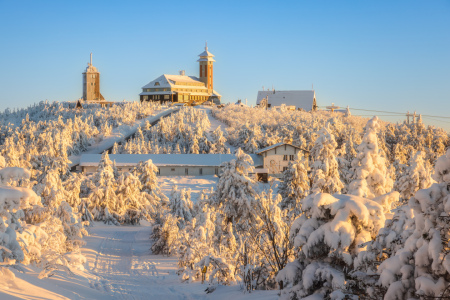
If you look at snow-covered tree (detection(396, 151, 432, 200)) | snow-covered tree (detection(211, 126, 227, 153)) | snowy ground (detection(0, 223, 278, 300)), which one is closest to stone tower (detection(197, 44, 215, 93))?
snow-covered tree (detection(211, 126, 227, 153))

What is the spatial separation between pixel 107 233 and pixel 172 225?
799 cm

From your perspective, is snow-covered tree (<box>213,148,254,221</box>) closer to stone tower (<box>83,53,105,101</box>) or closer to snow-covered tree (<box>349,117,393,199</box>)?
snow-covered tree (<box>349,117,393,199</box>)

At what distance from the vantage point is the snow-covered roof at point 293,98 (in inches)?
4889

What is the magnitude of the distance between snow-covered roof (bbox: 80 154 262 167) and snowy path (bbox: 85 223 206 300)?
72.4ft

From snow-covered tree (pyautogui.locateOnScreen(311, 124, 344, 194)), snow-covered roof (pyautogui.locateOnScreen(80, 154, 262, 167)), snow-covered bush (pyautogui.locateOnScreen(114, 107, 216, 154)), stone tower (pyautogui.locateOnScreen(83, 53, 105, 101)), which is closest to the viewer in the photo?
snow-covered tree (pyautogui.locateOnScreen(311, 124, 344, 194))

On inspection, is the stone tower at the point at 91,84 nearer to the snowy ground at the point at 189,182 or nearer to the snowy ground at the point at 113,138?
the snowy ground at the point at 113,138

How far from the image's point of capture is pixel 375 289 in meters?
7.14

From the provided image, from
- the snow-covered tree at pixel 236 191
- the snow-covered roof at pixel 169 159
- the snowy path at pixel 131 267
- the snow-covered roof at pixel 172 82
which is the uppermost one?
the snow-covered roof at pixel 172 82

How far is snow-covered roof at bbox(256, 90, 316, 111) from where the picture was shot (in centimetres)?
12419

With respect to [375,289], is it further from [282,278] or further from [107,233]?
Result: [107,233]

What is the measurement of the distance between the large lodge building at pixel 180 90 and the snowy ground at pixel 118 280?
88.5 m

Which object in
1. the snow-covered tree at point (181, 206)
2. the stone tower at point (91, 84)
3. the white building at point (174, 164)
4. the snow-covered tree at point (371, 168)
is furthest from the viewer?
the stone tower at point (91, 84)

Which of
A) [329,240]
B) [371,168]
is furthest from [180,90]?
[329,240]

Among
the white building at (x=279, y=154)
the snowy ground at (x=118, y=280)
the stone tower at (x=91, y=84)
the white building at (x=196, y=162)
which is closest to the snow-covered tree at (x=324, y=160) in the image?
the snowy ground at (x=118, y=280)
